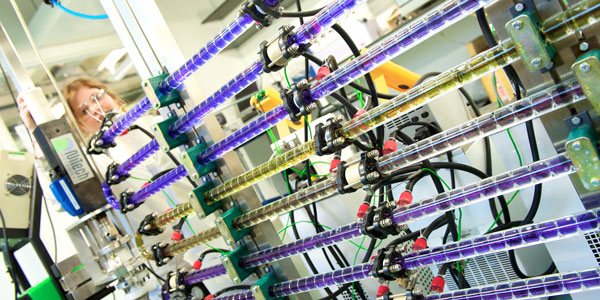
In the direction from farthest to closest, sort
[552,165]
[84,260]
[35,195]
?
[35,195] → [84,260] → [552,165]

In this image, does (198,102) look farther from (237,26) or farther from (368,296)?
(368,296)

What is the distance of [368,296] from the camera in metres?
1.47

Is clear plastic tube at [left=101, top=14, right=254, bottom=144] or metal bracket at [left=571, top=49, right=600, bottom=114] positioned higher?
clear plastic tube at [left=101, top=14, right=254, bottom=144]

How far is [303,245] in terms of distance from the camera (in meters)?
1.18

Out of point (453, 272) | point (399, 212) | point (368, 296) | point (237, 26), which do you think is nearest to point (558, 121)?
point (399, 212)

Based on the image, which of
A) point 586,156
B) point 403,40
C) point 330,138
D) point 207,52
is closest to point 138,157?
point 207,52

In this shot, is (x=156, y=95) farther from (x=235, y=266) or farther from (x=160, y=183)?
(x=235, y=266)

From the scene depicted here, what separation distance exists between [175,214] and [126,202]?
0.27m

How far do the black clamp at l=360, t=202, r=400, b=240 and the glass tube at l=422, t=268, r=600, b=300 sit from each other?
0.18 metres

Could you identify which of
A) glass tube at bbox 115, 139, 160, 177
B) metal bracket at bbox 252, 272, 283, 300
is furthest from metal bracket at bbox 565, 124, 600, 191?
glass tube at bbox 115, 139, 160, 177

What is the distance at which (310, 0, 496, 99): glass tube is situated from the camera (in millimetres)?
787

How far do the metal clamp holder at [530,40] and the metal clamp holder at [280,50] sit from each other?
455mm

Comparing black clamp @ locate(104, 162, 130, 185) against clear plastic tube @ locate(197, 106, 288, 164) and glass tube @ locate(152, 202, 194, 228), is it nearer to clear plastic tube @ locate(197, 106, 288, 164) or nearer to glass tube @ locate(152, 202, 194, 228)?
glass tube @ locate(152, 202, 194, 228)

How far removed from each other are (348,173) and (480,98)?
2.25 meters
